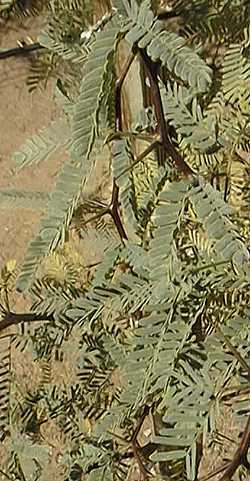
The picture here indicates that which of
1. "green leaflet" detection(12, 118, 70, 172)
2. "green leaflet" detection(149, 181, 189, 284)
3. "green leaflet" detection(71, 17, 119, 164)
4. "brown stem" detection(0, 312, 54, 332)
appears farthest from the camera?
"brown stem" detection(0, 312, 54, 332)

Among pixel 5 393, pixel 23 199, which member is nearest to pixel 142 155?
pixel 23 199

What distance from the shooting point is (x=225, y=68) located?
1005 mm

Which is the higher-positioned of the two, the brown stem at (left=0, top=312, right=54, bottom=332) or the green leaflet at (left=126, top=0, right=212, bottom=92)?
the green leaflet at (left=126, top=0, right=212, bottom=92)

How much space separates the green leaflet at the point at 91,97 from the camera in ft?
2.42

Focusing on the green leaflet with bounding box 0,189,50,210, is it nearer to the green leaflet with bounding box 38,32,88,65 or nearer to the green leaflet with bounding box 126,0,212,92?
the green leaflet with bounding box 38,32,88,65

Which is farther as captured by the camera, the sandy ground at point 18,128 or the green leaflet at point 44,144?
the sandy ground at point 18,128

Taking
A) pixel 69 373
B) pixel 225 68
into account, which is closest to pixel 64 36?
pixel 225 68

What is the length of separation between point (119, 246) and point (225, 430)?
855mm

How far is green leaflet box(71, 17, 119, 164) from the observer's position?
0.74m

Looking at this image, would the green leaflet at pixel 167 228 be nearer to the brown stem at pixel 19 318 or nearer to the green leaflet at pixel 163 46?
the green leaflet at pixel 163 46

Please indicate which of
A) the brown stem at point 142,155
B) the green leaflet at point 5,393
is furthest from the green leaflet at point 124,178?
the green leaflet at point 5,393

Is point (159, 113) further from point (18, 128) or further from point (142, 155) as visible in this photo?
point (18, 128)

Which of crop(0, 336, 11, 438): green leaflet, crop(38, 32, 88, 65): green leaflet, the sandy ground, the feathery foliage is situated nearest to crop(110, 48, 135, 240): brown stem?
the feathery foliage

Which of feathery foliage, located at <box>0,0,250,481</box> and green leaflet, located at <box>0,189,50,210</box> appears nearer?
feathery foliage, located at <box>0,0,250,481</box>
